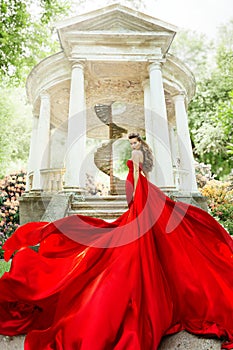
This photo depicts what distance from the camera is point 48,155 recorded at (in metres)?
12.3

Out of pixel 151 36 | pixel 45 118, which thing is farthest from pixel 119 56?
pixel 45 118

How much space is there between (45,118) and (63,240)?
8013 mm

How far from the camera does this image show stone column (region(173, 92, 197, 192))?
9945 millimetres

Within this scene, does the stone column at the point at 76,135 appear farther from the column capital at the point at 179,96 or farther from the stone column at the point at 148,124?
the column capital at the point at 179,96

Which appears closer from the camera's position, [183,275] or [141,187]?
[183,275]

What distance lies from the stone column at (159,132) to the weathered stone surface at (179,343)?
20.1 feet

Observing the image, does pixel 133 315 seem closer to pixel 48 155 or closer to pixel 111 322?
pixel 111 322

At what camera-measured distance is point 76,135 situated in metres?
8.51

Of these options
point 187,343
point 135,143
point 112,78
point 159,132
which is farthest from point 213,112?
point 187,343

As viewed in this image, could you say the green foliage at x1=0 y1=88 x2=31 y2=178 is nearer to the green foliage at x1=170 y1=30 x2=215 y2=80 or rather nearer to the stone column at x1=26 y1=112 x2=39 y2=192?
the stone column at x1=26 y1=112 x2=39 y2=192

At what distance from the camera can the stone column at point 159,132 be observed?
8625mm

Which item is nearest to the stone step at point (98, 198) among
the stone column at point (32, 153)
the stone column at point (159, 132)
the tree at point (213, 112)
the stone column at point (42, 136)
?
the stone column at point (159, 132)

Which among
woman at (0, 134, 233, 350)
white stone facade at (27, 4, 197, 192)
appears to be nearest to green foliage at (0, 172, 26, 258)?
white stone facade at (27, 4, 197, 192)

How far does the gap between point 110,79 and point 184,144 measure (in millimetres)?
3946
